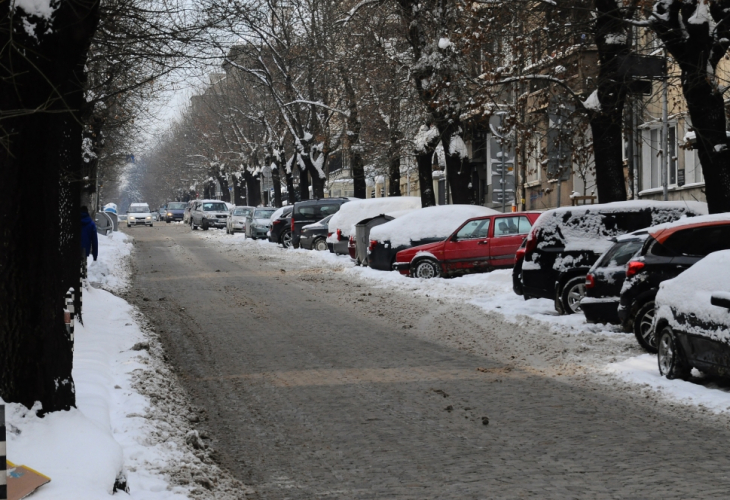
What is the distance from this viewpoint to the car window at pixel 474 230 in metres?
25.3

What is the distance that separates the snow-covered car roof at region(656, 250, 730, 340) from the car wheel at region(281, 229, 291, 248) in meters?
33.4

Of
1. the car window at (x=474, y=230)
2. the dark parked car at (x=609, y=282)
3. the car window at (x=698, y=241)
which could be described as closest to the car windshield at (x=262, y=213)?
the car window at (x=474, y=230)

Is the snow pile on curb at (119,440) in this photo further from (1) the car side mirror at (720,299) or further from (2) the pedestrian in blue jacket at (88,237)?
(2) the pedestrian in blue jacket at (88,237)

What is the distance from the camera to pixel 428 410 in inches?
376

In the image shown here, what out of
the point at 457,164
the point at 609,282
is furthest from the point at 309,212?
the point at 609,282

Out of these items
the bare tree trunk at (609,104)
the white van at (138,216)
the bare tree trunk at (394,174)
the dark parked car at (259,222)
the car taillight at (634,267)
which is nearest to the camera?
the car taillight at (634,267)

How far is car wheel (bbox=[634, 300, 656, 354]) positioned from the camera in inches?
522

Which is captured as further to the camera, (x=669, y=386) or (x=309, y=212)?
(x=309, y=212)

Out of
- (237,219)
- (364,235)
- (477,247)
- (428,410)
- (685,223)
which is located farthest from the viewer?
(237,219)

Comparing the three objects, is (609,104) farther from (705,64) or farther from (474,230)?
(474,230)

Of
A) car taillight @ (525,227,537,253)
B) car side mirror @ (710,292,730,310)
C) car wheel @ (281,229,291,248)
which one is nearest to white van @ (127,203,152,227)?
car wheel @ (281,229,291,248)

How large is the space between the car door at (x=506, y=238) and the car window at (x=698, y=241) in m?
11.1

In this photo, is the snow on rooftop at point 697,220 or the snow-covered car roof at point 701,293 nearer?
the snow-covered car roof at point 701,293

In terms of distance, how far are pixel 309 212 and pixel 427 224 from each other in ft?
49.4
